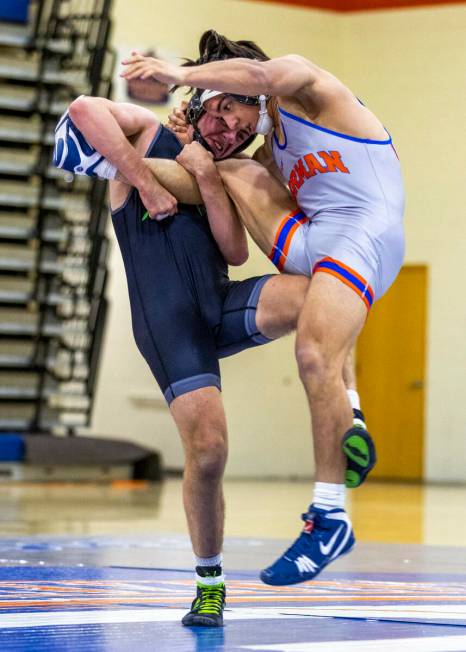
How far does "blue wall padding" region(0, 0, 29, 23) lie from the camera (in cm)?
1151

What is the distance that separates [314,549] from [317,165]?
1.07m

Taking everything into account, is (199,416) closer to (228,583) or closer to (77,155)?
(77,155)

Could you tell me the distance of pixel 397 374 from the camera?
14.6m

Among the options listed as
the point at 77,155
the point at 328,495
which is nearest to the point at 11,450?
the point at 77,155

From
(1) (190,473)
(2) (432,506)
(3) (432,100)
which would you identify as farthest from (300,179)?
(3) (432,100)

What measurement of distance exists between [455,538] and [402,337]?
749cm

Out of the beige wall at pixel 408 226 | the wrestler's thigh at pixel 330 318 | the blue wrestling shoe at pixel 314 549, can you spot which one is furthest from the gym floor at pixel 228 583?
the beige wall at pixel 408 226

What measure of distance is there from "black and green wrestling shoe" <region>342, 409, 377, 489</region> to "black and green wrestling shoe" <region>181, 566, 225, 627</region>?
0.52 metres

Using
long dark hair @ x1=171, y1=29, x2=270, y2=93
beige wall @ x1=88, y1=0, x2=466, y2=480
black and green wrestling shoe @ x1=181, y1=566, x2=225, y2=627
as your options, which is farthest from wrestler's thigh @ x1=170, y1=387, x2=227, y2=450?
beige wall @ x1=88, y1=0, x2=466, y2=480

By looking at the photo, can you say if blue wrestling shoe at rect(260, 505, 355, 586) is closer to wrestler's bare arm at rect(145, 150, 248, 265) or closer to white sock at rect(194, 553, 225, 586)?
white sock at rect(194, 553, 225, 586)

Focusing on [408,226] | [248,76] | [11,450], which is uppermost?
[248,76]

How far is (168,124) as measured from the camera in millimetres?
3938

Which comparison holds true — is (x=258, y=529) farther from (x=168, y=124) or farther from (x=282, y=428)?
(x=282, y=428)

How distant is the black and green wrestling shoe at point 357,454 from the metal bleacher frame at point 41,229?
8.00 m
